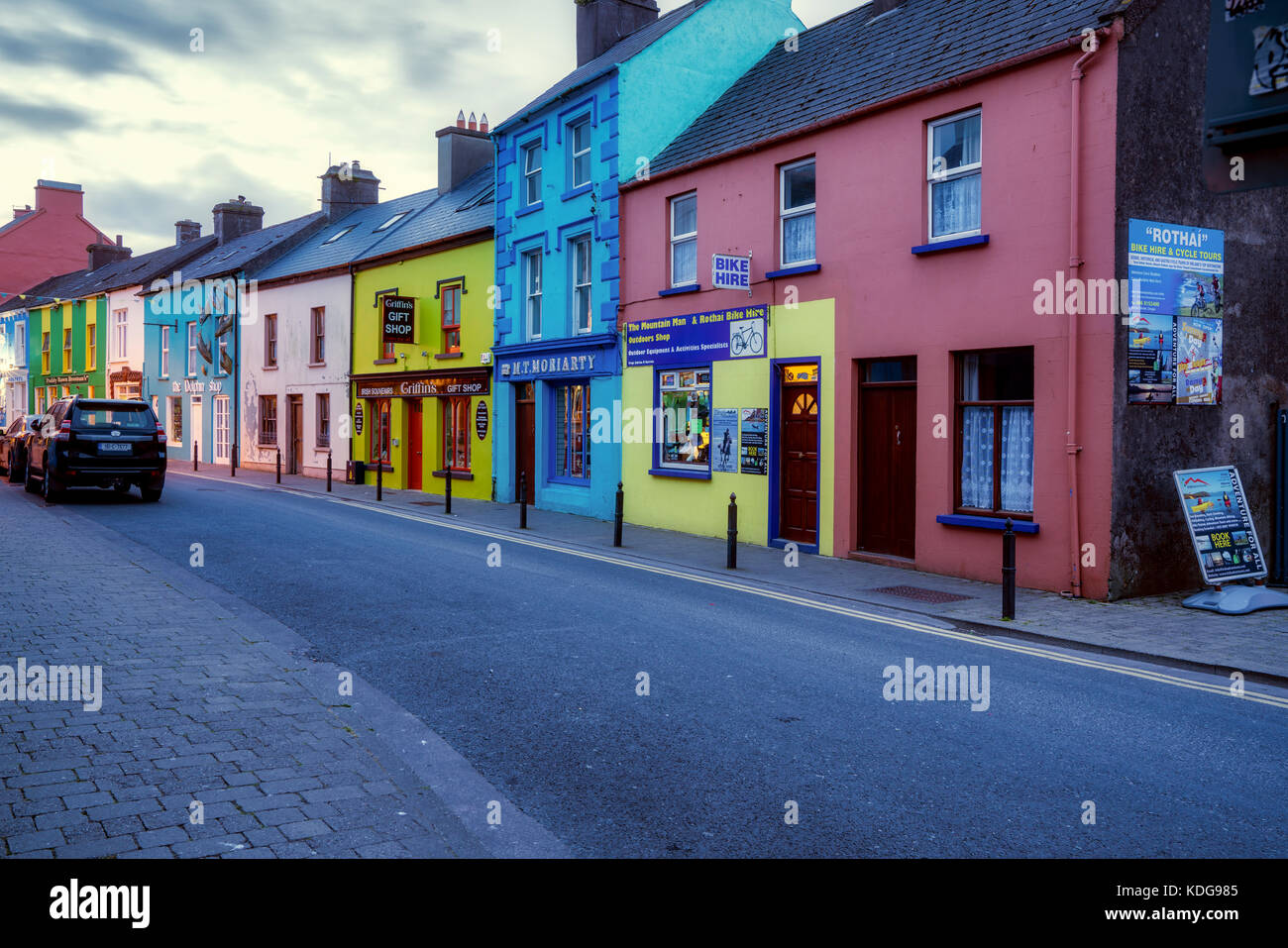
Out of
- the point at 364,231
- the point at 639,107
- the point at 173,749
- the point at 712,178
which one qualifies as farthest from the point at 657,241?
the point at 364,231

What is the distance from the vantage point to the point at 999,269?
12.5 metres

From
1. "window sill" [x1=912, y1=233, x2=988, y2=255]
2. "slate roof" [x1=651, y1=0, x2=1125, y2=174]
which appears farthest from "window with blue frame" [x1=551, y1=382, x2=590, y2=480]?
"window sill" [x1=912, y1=233, x2=988, y2=255]

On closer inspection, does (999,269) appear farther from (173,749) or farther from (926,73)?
(173,749)

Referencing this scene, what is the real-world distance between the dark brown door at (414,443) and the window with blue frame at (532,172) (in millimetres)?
6724

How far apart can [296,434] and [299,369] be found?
2.10 metres

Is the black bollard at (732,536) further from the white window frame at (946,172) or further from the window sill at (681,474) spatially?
the white window frame at (946,172)

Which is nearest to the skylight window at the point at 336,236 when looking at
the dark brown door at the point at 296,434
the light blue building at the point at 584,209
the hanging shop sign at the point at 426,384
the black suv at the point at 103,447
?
the dark brown door at the point at 296,434

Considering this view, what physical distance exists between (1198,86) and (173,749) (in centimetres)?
1313

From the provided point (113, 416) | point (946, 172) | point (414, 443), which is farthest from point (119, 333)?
point (946, 172)

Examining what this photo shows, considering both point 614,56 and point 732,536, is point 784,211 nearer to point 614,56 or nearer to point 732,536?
point 732,536

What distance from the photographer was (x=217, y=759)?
17.0 feet

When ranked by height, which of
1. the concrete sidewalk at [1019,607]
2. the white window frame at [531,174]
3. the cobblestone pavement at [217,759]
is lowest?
the concrete sidewalk at [1019,607]

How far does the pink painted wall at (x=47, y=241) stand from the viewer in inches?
2159
